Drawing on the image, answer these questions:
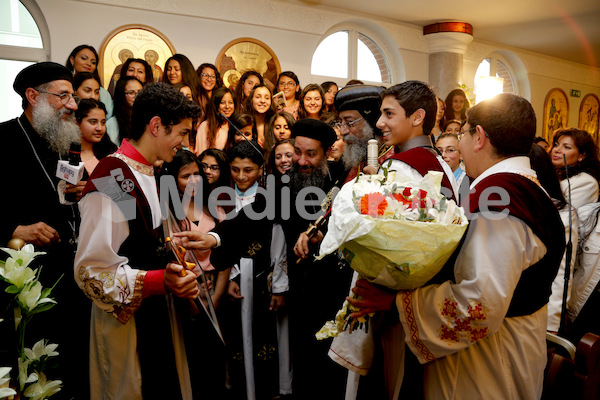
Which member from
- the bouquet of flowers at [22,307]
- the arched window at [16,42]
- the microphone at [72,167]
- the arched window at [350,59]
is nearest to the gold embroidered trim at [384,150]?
the microphone at [72,167]

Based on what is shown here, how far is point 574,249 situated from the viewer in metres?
3.04

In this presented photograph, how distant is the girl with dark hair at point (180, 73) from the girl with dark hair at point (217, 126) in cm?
50

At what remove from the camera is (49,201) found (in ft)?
8.88

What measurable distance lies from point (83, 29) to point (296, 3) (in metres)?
3.81

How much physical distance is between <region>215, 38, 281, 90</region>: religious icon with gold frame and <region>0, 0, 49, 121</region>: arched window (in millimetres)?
2552

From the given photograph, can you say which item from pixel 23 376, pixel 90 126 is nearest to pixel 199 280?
pixel 23 376

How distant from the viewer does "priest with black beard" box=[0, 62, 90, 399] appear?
8.64 ft

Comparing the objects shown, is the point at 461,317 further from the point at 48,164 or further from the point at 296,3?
the point at 296,3

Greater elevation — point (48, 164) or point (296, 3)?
point (296, 3)

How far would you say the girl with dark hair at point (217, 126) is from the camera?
227 inches

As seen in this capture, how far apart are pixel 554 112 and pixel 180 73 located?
11821mm

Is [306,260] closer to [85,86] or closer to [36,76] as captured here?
[36,76]

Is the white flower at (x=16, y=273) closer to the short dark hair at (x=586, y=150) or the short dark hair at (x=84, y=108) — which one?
the short dark hair at (x=84, y=108)

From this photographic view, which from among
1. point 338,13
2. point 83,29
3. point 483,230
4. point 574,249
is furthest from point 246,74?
point 483,230
